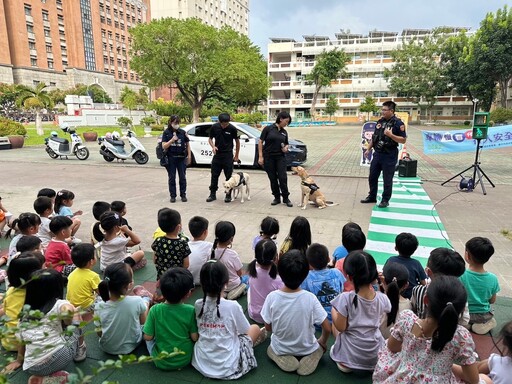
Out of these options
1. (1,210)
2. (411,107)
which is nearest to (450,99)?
(411,107)

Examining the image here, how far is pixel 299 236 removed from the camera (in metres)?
3.62

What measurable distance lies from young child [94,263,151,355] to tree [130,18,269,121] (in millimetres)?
28594

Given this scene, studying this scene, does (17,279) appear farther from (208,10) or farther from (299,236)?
(208,10)

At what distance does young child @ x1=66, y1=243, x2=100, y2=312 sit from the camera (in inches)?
119

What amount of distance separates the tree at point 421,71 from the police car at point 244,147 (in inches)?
1677

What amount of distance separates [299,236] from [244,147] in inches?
329

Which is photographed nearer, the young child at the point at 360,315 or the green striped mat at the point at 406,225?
the young child at the point at 360,315

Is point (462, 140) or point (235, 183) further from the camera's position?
point (462, 140)

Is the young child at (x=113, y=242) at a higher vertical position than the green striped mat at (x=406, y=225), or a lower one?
higher

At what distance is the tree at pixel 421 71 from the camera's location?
4681 centimetres

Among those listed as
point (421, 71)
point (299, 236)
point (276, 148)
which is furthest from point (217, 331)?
point (421, 71)

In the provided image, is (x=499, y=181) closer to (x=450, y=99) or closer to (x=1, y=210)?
(x=1, y=210)

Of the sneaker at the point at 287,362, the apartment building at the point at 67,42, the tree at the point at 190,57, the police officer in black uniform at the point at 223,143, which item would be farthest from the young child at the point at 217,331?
the apartment building at the point at 67,42

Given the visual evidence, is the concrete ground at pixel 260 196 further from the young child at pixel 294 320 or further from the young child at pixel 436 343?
the young child at pixel 436 343
